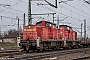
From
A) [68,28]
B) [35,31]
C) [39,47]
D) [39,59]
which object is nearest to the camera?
[39,59]

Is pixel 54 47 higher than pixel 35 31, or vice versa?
pixel 35 31

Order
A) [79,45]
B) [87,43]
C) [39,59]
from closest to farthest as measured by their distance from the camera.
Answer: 1. [39,59]
2. [79,45]
3. [87,43]

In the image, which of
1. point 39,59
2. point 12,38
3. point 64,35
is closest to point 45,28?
point 64,35

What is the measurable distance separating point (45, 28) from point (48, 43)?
182cm

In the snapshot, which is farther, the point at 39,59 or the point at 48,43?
the point at 48,43

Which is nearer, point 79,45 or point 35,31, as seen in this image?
point 35,31

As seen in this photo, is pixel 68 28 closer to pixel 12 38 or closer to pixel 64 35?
pixel 64 35

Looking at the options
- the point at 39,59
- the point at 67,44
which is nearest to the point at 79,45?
the point at 67,44

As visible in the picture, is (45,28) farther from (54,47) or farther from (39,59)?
(39,59)

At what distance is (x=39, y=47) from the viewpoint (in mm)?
20922

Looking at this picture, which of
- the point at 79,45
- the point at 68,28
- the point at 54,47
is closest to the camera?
the point at 54,47

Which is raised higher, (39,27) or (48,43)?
(39,27)

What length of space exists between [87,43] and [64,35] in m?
9.44

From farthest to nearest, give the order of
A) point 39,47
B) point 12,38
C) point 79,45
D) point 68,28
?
point 12,38
point 79,45
point 68,28
point 39,47
